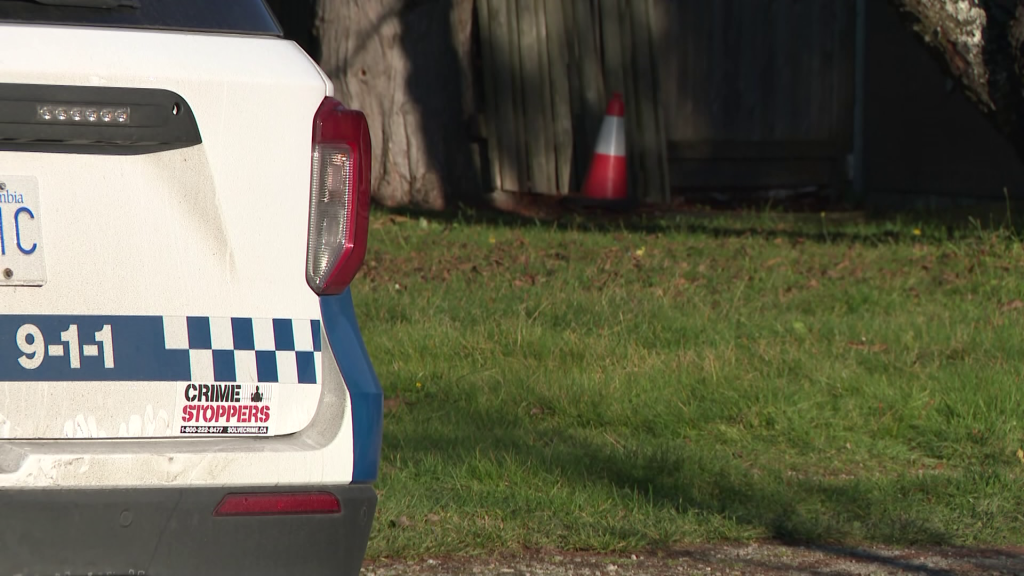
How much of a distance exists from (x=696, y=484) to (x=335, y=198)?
2344 mm

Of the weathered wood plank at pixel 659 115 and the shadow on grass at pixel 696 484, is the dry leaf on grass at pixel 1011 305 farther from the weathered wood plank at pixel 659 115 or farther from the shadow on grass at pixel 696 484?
the weathered wood plank at pixel 659 115

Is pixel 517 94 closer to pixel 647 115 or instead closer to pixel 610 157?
pixel 610 157

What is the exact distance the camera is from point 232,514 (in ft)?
8.83

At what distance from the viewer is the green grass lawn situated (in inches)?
179

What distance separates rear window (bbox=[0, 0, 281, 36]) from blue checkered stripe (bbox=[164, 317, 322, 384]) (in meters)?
0.54

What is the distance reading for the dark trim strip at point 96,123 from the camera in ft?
8.41

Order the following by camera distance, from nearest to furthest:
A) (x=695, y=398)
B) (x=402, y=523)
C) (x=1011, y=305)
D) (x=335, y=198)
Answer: (x=335, y=198) < (x=402, y=523) < (x=695, y=398) < (x=1011, y=305)

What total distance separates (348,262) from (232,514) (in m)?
0.52

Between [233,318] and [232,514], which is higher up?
[233,318]

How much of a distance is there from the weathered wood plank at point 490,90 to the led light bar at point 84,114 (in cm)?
954

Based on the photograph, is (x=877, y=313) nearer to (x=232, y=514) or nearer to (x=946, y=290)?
(x=946, y=290)

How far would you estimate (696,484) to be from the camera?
15.9 ft

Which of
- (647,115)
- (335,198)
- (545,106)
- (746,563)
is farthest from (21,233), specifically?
(647,115)

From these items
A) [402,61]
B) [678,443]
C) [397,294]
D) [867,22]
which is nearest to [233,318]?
[678,443]
